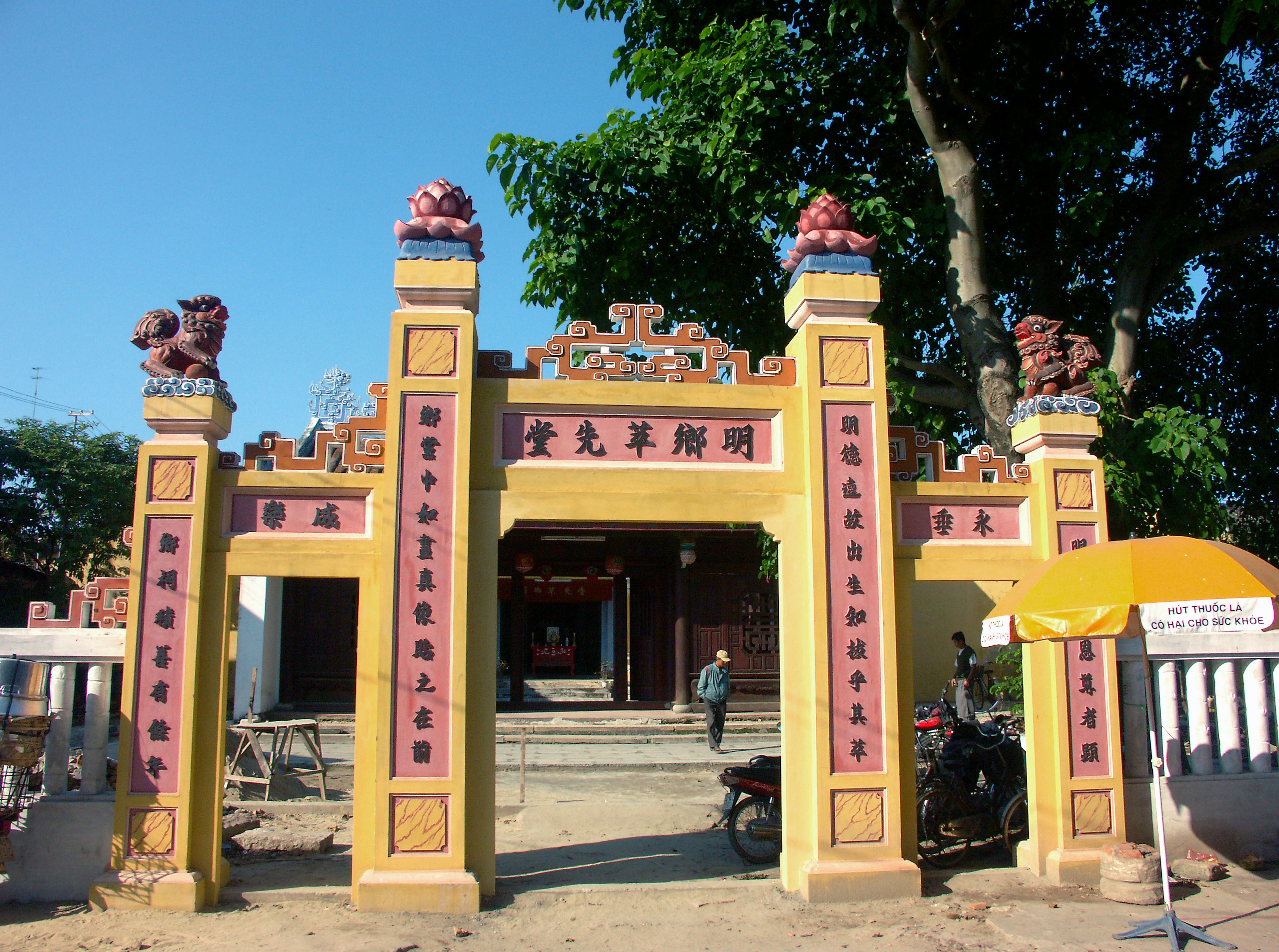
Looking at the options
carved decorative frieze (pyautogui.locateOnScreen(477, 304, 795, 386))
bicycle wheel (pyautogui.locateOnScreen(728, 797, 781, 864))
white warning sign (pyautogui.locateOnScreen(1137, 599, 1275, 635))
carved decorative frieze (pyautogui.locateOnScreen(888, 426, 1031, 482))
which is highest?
carved decorative frieze (pyautogui.locateOnScreen(477, 304, 795, 386))

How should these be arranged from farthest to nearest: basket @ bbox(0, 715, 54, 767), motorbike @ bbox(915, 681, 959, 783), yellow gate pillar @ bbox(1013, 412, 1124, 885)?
motorbike @ bbox(915, 681, 959, 783) < yellow gate pillar @ bbox(1013, 412, 1124, 885) < basket @ bbox(0, 715, 54, 767)

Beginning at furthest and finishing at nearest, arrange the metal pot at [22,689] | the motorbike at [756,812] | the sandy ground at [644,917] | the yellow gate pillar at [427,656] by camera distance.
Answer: the motorbike at [756,812] → the metal pot at [22,689] → the yellow gate pillar at [427,656] → the sandy ground at [644,917]

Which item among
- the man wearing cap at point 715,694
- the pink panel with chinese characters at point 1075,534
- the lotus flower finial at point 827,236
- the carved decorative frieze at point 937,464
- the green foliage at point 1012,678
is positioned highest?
the lotus flower finial at point 827,236

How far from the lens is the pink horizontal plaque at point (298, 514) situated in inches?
235

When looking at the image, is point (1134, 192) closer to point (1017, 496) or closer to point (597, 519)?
point (1017, 496)

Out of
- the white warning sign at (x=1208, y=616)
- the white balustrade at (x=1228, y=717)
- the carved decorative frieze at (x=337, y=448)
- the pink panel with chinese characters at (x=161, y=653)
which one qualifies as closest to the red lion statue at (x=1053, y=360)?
the white warning sign at (x=1208, y=616)

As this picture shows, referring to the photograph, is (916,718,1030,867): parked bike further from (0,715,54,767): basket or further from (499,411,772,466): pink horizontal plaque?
(0,715,54,767): basket

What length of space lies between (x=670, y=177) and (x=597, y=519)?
18.2 feet

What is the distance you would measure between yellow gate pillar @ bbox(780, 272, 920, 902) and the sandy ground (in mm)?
299

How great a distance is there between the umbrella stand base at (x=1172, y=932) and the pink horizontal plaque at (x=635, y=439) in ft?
11.2

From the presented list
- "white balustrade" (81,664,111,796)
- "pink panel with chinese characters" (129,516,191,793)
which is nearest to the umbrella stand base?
"pink panel with chinese characters" (129,516,191,793)

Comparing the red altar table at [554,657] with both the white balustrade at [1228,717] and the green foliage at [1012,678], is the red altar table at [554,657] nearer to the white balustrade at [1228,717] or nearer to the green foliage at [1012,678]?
→ the green foliage at [1012,678]

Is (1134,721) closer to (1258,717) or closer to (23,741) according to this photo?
(1258,717)

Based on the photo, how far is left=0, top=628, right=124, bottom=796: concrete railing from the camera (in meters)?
5.80
